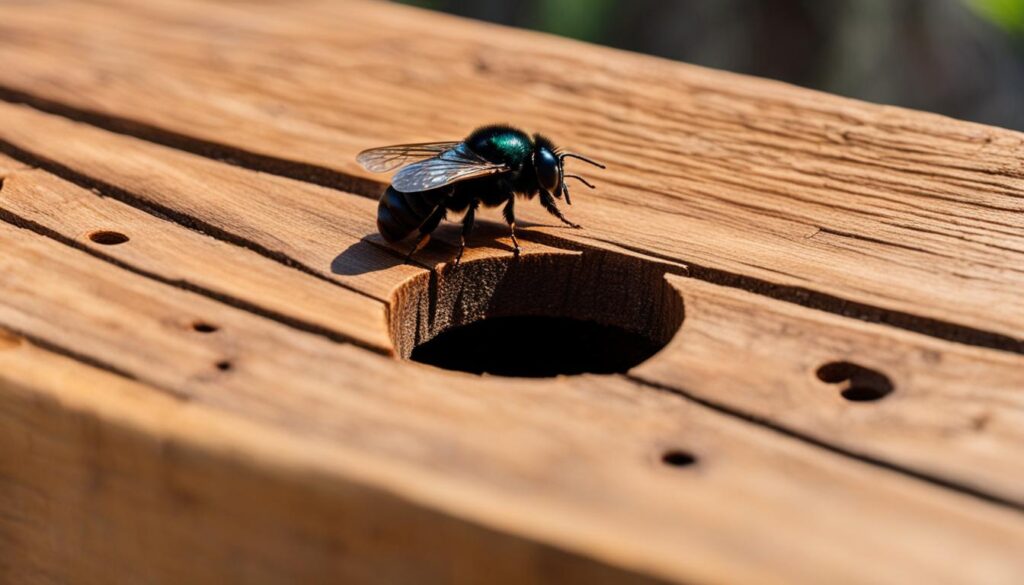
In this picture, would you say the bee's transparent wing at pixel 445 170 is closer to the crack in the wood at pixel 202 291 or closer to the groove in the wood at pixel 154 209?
the groove in the wood at pixel 154 209

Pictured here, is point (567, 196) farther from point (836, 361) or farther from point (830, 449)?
point (830, 449)

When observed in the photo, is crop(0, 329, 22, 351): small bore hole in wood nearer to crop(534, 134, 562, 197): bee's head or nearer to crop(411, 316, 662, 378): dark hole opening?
crop(411, 316, 662, 378): dark hole opening

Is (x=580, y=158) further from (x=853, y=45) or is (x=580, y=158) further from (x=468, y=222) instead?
(x=853, y=45)

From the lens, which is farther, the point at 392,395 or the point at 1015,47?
the point at 1015,47

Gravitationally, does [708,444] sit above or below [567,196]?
below

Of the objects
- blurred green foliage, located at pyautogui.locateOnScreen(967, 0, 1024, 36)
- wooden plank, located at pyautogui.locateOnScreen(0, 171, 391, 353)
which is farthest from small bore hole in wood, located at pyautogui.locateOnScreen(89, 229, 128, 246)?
blurred green foliage, located at pyautogui.locateOnScreen(967, 0, 1024, 36)

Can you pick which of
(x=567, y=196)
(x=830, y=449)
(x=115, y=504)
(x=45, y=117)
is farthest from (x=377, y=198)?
(x=830, y=449)

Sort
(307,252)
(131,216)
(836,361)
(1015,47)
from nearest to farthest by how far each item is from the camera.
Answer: (836,361)
(307,252)
(131,216)
(1015,47)
